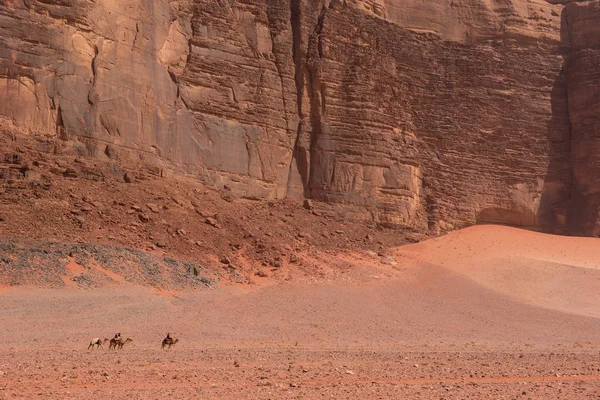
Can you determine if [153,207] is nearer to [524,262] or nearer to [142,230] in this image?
[142,230]

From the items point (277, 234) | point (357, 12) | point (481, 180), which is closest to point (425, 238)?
point (481, 180)

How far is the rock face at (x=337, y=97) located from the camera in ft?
76.7

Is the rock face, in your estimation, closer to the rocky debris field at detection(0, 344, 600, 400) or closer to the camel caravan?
the camel caravan

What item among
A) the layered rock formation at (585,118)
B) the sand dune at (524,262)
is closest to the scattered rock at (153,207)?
the sand dune at (524,262)

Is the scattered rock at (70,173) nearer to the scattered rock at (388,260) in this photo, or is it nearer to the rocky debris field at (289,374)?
the rocky debris field at (289,374)

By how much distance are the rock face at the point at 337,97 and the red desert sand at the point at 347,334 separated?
11.7ft

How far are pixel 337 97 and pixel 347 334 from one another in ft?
44.3

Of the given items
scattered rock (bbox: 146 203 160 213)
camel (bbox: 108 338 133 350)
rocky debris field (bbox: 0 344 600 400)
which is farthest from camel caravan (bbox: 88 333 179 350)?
scattered rock (bbox: 146 203 160 213)

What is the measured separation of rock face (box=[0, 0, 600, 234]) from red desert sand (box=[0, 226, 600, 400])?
356 centimetres

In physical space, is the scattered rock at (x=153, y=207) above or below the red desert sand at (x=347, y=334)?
above

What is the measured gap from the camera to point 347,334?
1752 centimetres

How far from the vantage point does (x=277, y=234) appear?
24969 mm

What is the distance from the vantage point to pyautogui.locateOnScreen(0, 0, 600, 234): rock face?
23375 mm

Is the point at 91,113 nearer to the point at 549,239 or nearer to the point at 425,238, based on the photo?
the point at 425,238
